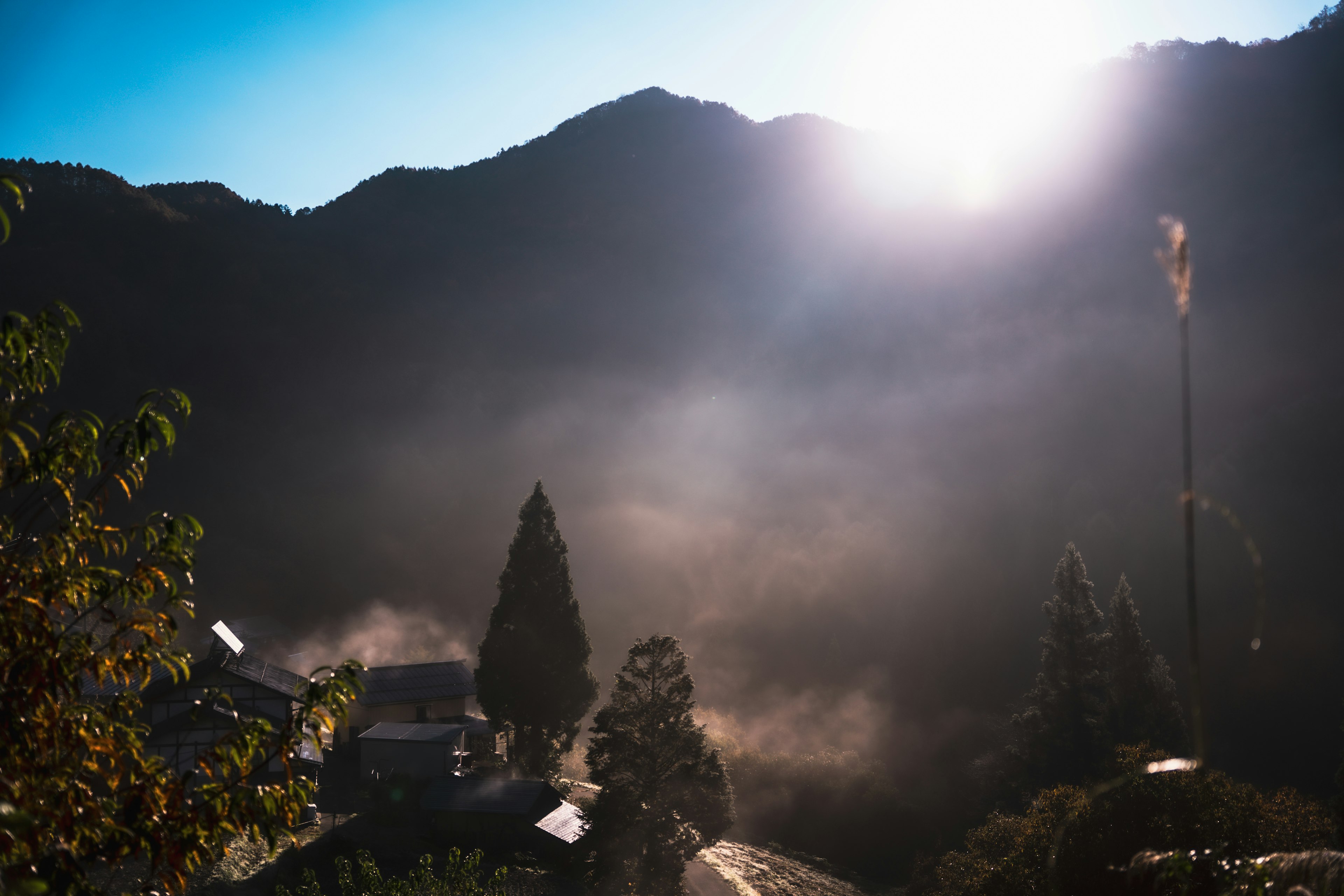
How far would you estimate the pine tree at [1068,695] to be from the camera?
2972cm

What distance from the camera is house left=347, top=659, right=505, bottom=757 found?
3506 centimetres

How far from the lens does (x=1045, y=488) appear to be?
84.1m

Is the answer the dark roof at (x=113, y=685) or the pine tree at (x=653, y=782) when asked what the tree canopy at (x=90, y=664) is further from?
the dark roof at (x=113, y=685)

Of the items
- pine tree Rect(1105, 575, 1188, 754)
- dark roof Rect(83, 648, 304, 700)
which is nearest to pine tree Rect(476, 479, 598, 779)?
dark roof Rect(83, 648, 304, 700)

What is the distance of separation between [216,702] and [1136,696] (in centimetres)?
3768

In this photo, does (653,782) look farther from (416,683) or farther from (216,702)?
(416,683)

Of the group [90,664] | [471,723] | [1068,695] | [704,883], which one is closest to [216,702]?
[471,723]

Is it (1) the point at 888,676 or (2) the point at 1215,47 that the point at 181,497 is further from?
(2) the point at 1215,47

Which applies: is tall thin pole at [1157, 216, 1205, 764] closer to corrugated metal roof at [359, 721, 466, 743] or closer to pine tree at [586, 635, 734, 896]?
pine tree at [586, 635, 734, 896]

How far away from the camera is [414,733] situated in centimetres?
2981

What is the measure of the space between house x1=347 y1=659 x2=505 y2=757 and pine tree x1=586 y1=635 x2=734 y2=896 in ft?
51.3

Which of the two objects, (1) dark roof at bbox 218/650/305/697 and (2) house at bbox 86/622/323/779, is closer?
(2) house at bbox 86/622/323/779

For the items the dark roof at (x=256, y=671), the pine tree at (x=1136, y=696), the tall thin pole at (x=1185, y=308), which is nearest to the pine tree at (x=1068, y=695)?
the pine tree at (x=1136, y=696)

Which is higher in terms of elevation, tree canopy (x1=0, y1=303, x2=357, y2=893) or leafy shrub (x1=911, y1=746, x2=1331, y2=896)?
tree canopy (x1=0, y1=303, x2=357, y2=893)
